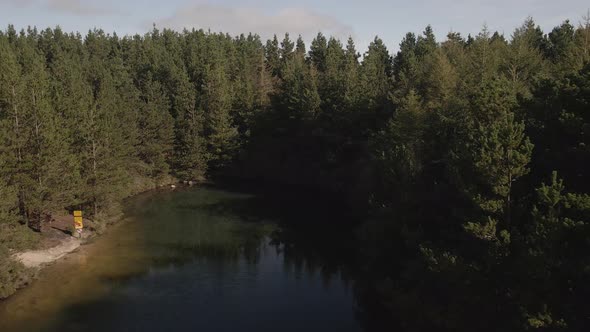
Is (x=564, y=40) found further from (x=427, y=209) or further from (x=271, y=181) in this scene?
(x=427, y=209)

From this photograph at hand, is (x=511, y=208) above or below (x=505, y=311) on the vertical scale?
above

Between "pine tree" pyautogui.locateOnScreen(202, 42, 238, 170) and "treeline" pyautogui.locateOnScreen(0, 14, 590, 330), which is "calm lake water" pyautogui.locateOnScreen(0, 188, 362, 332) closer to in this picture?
"treeline" pyautogui.locateOnScreen(0, 14, 590, 330)

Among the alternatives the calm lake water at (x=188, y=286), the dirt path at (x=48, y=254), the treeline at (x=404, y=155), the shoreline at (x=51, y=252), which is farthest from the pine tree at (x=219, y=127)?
the dirt path at (x=48, y=254)

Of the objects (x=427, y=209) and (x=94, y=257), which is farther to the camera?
(x=94, y=257)

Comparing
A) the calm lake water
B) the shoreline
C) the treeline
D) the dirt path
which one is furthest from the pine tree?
the dirt path

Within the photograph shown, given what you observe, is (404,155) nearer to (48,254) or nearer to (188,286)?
(188,286)

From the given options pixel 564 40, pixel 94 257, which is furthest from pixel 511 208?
pixel 564 40
